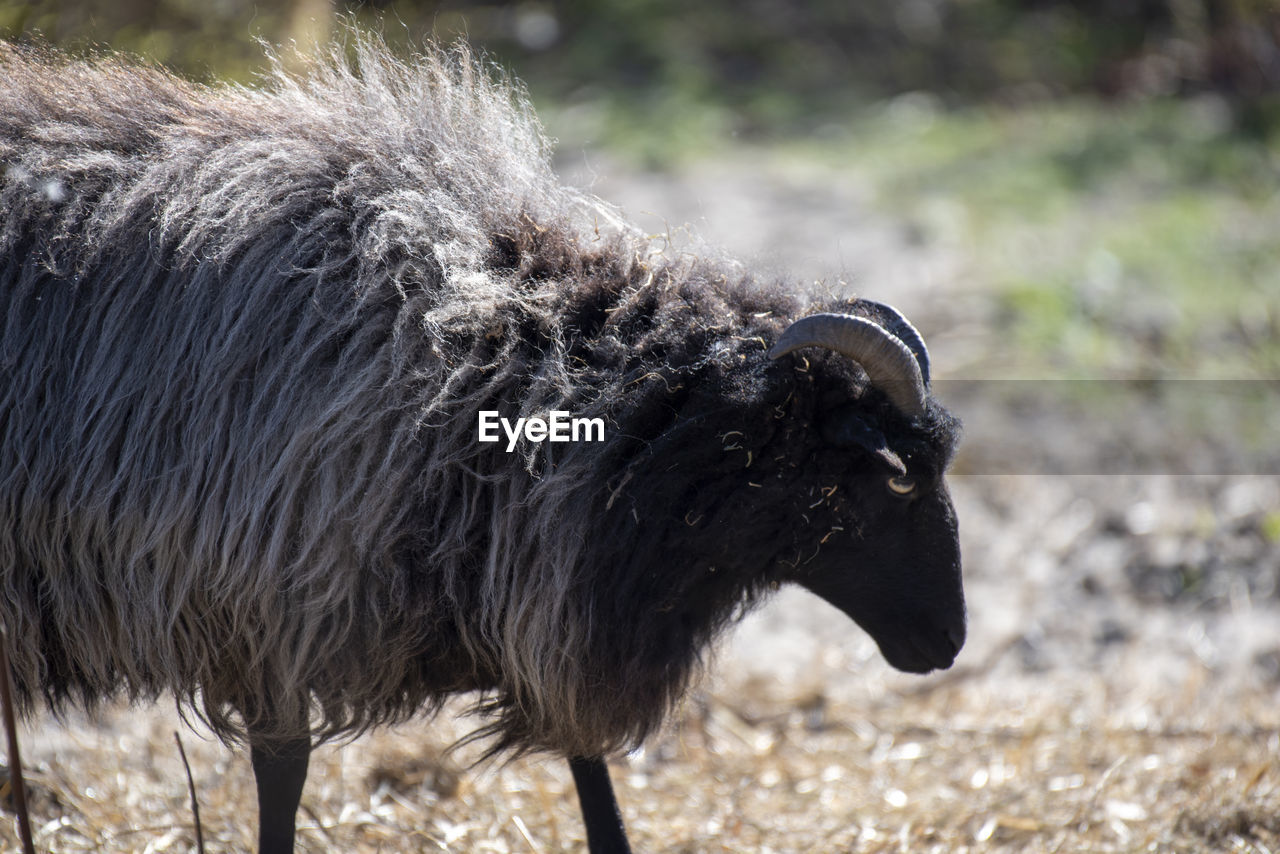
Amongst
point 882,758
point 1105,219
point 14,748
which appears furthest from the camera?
point 1105,219

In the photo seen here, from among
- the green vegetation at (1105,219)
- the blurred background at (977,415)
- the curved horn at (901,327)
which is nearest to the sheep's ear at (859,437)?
the curved horn at (901,327)

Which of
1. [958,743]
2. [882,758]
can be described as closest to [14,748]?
[882,758]

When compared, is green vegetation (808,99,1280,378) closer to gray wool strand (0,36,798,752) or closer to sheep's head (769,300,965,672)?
sheep's head (769,300,965,672)

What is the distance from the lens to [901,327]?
283 cm

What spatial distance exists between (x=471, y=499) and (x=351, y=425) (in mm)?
305

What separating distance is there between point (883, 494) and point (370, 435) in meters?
1.17

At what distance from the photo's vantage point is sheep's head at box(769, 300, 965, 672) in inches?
103

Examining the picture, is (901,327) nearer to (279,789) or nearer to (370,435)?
(370,435)

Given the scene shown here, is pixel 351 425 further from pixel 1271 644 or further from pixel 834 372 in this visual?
pixel 1271 644

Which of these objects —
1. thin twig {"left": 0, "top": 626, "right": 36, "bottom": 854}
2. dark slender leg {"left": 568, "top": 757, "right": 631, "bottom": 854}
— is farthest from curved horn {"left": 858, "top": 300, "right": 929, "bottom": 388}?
thin twig {"left": 0, "top": 626, "right": 36, "bottom": 854}

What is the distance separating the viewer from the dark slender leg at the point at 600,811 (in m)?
3.21

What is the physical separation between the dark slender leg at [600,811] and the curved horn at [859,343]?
51.2 inches

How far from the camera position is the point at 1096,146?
9.33 meters

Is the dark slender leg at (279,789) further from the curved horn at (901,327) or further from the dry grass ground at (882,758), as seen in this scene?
the curved horn at (901,327)
